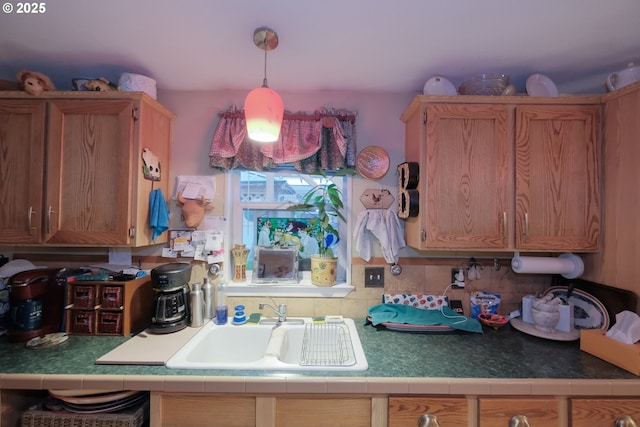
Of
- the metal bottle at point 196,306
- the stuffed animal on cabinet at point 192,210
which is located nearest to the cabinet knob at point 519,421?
the metal bottle at point 196,306

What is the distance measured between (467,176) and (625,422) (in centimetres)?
114

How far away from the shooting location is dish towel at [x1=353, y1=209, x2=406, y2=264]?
1.69m

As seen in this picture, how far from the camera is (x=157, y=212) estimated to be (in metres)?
1.55

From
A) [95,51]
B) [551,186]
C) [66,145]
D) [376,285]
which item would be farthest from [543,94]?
[66,145]

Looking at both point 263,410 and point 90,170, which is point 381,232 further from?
point 90,170

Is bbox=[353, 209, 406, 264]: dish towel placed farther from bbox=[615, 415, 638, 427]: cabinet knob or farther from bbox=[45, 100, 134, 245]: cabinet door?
bbox=[45, 100, 134, 245]: cabinet door

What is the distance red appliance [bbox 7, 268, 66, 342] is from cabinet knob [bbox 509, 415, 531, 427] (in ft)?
7.16

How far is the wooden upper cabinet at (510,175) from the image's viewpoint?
143cm

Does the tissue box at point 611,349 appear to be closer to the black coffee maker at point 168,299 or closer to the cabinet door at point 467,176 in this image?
the cabinet door at point 467,176

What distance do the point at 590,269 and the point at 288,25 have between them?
199cm

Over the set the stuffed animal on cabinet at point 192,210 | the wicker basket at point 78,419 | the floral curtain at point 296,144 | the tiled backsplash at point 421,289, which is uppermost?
the floral curtain at point 296,144

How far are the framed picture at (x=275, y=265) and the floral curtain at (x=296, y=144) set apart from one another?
21.2 inches

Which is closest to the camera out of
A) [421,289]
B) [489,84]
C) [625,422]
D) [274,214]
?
[625,422]

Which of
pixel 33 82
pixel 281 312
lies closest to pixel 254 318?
pixel 281 312
